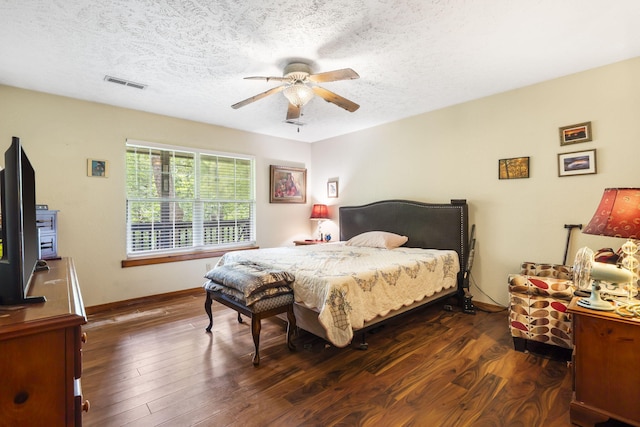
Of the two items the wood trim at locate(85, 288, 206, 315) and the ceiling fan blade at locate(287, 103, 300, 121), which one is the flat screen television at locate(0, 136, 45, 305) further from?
the wood trim at locate(85, 288, 206, 315)

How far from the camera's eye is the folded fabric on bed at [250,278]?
239 cm

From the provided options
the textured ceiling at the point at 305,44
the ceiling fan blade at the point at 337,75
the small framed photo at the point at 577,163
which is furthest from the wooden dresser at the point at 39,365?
the small framed photo at the point at 577,163

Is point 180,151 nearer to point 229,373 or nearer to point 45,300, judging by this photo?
point 229,373

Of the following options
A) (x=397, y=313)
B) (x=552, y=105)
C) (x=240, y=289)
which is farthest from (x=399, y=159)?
(x=240, y=289)

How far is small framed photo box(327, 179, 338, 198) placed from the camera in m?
5.46

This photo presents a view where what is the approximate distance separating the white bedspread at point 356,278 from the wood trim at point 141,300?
1.26 meters

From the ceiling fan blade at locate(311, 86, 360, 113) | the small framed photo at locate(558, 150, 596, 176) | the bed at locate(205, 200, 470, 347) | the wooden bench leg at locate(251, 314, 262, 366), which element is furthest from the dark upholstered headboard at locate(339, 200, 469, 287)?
the wooden bench leg at locate(251, 314, 262, 366)

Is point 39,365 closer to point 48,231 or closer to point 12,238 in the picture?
point 12,238

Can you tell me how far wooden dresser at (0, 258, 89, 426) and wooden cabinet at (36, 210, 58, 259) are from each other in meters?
2.51

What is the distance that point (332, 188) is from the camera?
18.1ft

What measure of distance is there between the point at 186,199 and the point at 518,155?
4.34 m

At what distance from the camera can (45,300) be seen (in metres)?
1.09

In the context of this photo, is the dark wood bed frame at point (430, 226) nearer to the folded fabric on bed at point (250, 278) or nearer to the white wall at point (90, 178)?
the folded fabric on bed at point (250, 278)

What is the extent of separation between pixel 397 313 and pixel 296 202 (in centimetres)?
331
